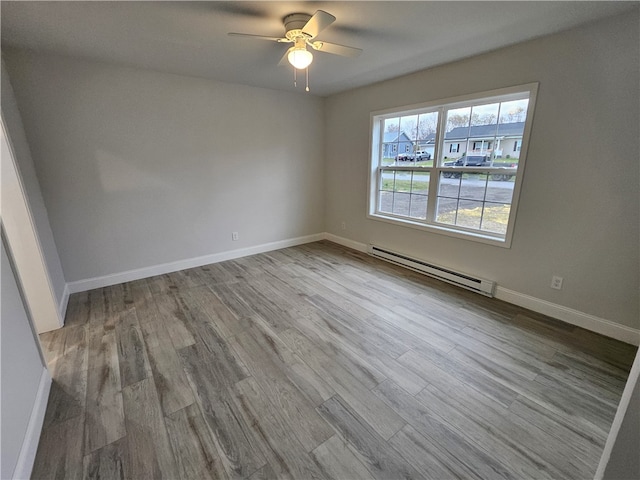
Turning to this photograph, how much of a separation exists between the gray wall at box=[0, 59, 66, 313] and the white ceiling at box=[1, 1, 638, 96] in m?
0.49

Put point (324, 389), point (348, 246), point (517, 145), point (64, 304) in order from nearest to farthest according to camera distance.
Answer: point (324, 389) < point (517, 145) < point (64, 304) < point (348, 246)

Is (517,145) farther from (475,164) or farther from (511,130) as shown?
(475,164)

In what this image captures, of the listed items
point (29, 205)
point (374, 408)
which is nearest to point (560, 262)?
point (374, 408)

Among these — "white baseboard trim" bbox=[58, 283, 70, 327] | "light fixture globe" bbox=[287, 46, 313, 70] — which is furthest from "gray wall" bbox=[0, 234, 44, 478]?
"light fixture globe" bbox=[287, 46, 313, 70]

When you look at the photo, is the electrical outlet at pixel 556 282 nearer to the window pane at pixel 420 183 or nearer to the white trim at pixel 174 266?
the window pane at pixel 420 183

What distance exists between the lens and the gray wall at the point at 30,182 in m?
2.16

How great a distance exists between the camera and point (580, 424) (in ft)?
4.97

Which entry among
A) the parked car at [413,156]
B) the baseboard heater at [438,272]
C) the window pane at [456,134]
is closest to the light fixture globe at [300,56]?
the window pane at [456,134]

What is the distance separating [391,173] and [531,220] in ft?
5.86

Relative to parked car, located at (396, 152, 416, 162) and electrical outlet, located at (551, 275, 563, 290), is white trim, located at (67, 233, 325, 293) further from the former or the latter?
electrical outlet, located at (551, 275, 563, 290)

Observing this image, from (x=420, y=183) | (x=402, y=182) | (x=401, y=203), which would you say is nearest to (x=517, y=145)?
(x=420, y=183)

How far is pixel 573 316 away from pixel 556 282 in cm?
31

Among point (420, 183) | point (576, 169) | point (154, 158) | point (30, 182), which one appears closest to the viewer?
point (576, 169)

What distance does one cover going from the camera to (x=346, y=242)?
4.64 metres
